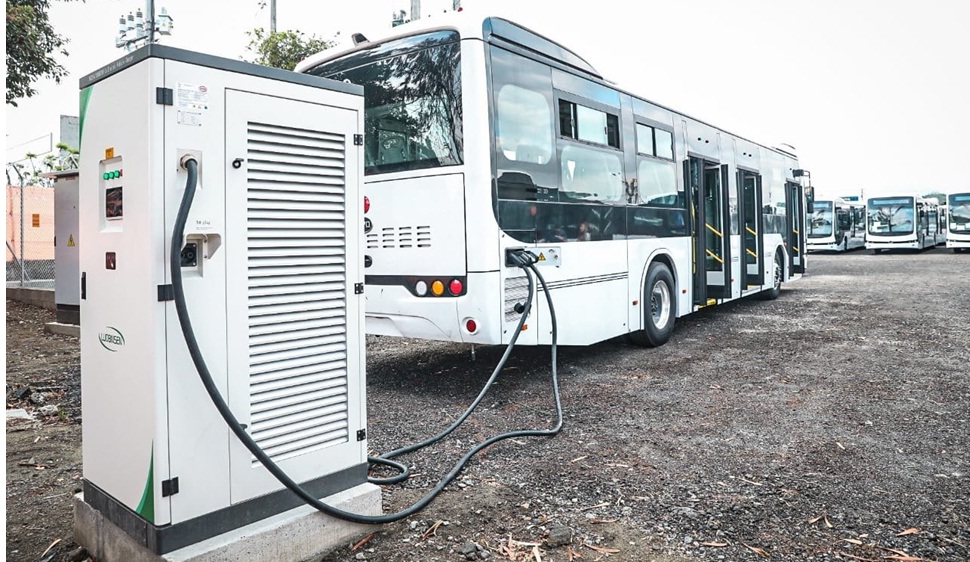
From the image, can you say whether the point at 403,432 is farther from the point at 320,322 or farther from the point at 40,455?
the point at 40,455

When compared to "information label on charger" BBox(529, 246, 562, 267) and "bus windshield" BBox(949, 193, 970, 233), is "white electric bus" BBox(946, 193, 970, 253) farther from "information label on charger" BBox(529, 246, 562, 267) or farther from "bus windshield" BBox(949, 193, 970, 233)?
"information label on charger" BBox(529, 246, 562, 267)

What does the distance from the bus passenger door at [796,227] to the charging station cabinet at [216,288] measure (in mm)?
12312

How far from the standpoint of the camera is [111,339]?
113 inches

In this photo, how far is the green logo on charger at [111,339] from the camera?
2.81 metres

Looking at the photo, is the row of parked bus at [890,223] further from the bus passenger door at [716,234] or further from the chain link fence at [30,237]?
the chain link fence at [30,237]

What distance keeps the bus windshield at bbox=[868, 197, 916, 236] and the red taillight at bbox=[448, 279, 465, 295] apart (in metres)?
32.6

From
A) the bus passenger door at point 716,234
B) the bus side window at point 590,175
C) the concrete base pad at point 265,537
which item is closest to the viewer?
the concrete base pad at point 265,537

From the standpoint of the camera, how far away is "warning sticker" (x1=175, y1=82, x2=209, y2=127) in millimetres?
2684

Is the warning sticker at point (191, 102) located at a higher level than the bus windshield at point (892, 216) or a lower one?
lower

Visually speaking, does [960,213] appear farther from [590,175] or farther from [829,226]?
[590,175]

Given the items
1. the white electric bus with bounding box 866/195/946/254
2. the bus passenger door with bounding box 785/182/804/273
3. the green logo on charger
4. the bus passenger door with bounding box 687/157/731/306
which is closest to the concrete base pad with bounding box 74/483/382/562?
the green logo on charger

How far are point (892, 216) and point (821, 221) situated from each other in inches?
117

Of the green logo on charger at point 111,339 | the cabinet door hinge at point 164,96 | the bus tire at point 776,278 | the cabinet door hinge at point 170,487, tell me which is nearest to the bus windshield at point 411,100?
the cabinet door hinge at point 164,96

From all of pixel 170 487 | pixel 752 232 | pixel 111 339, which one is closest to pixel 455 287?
pixel 111 339
